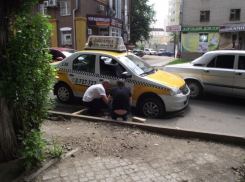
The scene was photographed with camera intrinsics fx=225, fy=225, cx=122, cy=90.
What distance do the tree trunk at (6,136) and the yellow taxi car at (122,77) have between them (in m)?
3.47

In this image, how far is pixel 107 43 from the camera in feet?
23.1

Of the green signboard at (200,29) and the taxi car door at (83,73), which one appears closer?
the taxi car door at (83,73)

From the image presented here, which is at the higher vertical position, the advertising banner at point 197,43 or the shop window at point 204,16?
the shop window at point 204,16

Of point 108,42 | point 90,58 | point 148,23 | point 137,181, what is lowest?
point 137,181

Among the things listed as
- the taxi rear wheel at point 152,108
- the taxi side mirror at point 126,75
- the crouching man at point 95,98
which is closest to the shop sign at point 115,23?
the taxi side mirror at point 126,75

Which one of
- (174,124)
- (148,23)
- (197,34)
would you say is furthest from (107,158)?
(148,23)

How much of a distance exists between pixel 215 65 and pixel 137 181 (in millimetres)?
5848

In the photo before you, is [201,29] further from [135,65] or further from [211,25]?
[135,65]

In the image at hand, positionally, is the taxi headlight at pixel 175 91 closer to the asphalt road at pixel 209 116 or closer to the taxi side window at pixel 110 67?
the asphalt road at pixel 209 116

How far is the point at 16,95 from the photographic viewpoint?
2.99 meters

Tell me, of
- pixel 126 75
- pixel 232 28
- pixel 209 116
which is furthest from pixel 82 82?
pixel 232 28

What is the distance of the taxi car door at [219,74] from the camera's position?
23.9 feet

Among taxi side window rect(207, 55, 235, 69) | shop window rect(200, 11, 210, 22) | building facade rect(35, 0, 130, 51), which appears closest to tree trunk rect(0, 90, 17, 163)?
taxi side window rect(207, 55, 235, 69)

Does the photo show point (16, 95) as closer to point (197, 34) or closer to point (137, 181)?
point (137, 181)
